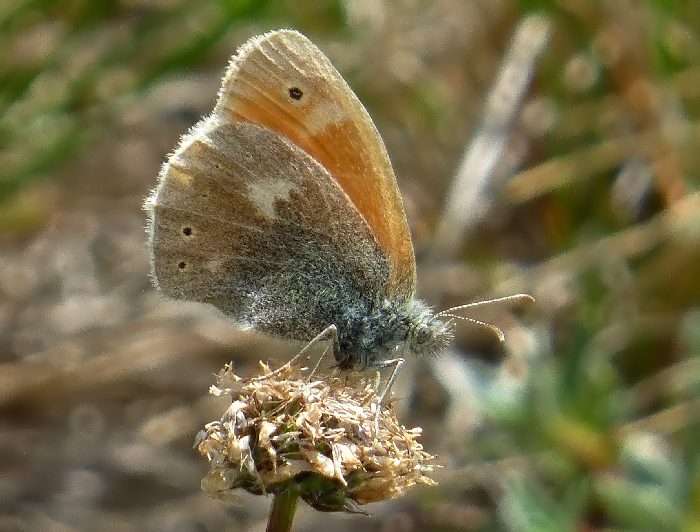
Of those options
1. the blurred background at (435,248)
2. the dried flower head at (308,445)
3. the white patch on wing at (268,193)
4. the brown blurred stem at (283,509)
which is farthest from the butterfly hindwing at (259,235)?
the blurred background at (435,248)

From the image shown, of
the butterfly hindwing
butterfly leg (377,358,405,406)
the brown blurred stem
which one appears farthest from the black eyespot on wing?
the brown blurred stem

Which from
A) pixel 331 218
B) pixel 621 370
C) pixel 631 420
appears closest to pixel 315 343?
pixel 331 218

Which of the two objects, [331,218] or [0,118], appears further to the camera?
[0,118]

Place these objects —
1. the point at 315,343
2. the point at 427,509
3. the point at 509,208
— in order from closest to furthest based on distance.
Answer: the point at 315,343 < the point at 427,509 < the point at 509,208

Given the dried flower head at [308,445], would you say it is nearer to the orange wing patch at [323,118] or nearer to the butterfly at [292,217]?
the butterfly at [292,217]

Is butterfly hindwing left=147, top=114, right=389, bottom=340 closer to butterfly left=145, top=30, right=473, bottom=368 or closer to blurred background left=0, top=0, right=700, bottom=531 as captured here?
butterfly left=145, top=30, right=473, bottom=368

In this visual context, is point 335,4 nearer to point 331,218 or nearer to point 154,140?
point 154,140

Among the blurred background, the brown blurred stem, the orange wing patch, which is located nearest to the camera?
the brown blurred stem

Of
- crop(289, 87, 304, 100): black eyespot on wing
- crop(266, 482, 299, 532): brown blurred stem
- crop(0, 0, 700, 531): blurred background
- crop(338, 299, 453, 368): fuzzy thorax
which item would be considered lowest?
crop(266, 482, 299, 532): brown blurred stem
